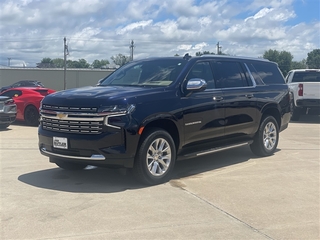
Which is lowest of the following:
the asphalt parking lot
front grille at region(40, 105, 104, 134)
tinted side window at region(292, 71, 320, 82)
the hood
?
the asphalt parking lot

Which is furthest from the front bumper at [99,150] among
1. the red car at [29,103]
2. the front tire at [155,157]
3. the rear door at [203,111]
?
the red car at [29,103]

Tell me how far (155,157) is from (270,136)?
11.8 ft

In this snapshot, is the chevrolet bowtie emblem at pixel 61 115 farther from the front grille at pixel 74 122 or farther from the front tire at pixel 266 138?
the front tire at pixel 266 138

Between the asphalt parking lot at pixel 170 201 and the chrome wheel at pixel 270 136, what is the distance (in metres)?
0.55

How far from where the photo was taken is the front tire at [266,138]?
8.45 metres

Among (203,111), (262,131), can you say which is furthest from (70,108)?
(262,131)

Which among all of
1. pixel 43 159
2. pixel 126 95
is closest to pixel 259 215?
pixel 126 95

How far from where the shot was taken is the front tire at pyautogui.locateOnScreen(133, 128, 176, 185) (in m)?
5.89

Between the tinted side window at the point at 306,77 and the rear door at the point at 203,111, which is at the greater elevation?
the tinted side window at the point at 306,77

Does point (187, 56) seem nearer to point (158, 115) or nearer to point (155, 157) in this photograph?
point (158, 115)

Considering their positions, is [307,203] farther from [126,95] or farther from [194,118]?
[126,95]

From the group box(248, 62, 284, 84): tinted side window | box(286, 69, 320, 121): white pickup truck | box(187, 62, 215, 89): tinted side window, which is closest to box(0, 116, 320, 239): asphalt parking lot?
box(187, 62, 215, 89): tinted side window

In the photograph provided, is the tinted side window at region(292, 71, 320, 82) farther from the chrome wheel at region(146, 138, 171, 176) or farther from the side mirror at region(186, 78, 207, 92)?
the chrome wheel at region(146, 138, 171, 176)

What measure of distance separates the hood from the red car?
778cm
